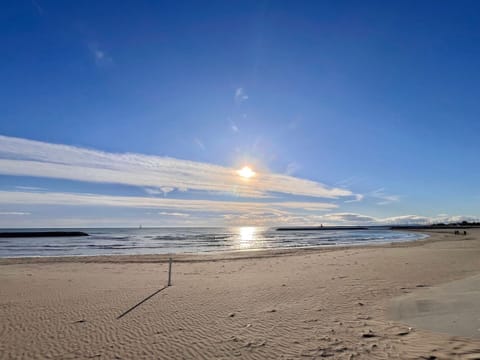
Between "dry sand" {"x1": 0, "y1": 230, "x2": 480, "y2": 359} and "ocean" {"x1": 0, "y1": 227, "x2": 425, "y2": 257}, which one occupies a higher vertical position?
"ocean" {"x1": 0, "y1": 227, "x2": 425, "y2": 257}

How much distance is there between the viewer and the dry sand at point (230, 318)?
7.41 metres

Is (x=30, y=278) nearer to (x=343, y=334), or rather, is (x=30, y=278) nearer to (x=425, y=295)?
(x=343, y=334)

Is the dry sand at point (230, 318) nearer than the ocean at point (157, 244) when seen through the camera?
Yes

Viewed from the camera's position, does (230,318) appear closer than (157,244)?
Yes

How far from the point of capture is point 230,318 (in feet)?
32.8

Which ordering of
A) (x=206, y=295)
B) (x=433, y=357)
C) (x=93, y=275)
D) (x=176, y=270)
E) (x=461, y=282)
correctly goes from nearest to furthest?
1. (x=433, y=357)
2. (x=206, y=295)
3. (x=461, y=282)
4. (x=93, y=275)
5. (x=176, y=270)

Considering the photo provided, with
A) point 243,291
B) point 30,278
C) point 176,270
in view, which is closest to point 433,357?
point 243,291

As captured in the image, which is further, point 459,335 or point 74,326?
point 74,326

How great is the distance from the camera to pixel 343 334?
27.0ft

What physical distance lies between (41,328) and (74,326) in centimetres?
88

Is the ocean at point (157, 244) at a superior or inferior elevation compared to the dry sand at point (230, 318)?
superior

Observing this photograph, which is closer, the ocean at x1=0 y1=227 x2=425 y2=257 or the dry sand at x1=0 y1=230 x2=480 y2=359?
the dry sand at x1=0 y1=230 x2=480 y2=359

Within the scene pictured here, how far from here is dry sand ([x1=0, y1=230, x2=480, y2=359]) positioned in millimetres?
7406

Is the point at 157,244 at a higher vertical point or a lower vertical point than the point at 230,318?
higher
